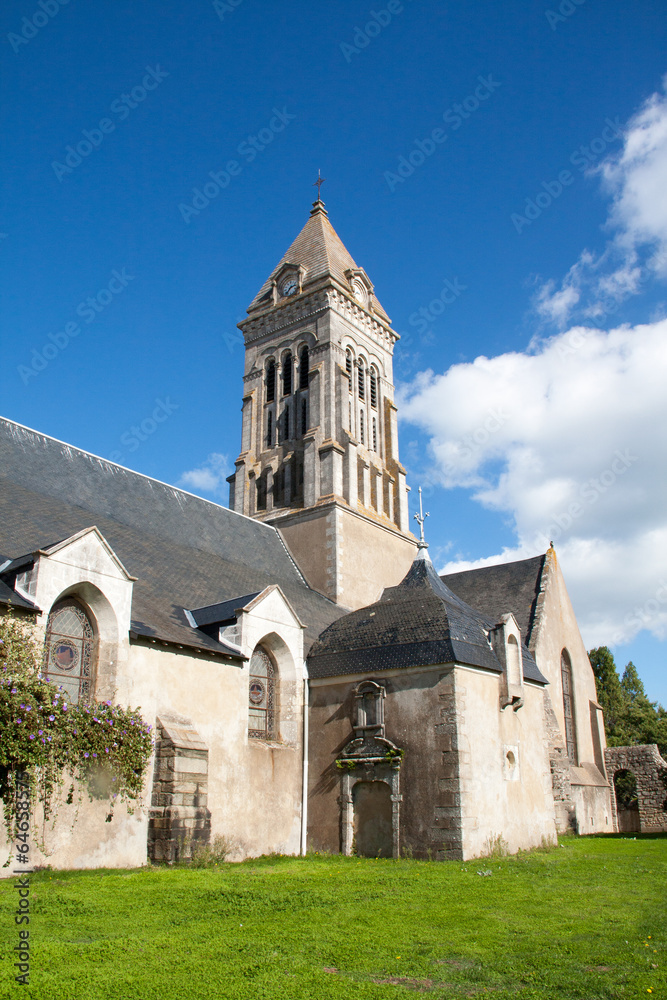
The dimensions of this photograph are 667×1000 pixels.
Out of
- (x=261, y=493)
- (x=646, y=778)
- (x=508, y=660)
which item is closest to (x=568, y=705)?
(x=646, y=778)

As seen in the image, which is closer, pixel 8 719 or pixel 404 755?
pixel 8 719

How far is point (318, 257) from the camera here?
113ft

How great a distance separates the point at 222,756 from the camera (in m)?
16.2

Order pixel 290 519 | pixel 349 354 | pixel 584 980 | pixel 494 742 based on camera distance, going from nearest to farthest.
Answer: pixel 584 980 < pixel 494 742 < pixel 290 519 < pixel 349 354

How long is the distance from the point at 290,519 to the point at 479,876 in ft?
54.5

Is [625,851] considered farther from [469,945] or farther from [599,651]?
[599,651]

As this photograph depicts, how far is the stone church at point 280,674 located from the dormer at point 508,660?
53 mm

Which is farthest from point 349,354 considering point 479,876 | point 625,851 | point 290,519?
point 479,876

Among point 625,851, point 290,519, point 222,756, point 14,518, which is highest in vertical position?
point 290,519

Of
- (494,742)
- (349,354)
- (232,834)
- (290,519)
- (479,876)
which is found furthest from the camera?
(349,354)

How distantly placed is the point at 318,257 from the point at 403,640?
2190 cm

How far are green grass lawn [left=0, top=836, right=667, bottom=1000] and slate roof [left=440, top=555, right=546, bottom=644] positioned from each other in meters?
14.4

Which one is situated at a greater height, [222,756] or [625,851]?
[222,756]

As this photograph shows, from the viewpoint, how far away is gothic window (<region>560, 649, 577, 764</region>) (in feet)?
91.9
